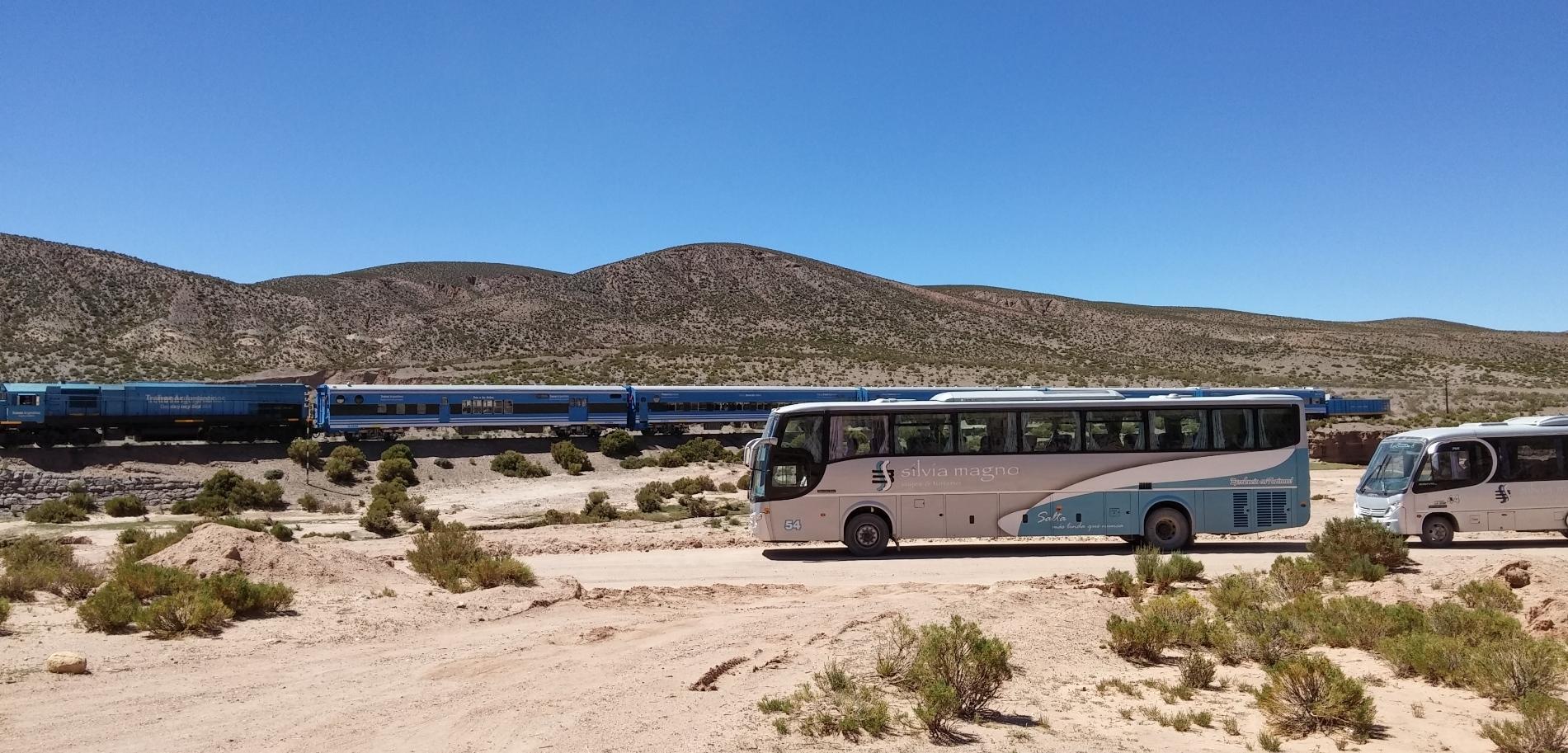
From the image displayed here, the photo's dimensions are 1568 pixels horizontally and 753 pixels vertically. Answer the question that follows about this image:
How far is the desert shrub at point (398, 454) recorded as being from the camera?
145 ft

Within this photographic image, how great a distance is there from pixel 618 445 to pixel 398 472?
12.0 m

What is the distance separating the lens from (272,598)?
12.6 metres

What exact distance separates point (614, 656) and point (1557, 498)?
65.2ft

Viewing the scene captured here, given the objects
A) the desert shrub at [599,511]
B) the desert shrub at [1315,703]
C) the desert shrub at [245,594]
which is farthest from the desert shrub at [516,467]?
the desert shrub at [1315,703]

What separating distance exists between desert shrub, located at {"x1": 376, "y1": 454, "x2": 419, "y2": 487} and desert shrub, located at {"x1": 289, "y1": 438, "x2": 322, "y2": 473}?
290 cm

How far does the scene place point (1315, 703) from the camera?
8141 mm

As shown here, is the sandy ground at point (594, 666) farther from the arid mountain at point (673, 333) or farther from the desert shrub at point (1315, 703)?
the arid mountain at point (673, 333)

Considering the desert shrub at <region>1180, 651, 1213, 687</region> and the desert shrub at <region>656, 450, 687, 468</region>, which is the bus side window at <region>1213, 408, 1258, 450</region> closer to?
the desert shrub at <region>1180, 651, 1213, 687</region>

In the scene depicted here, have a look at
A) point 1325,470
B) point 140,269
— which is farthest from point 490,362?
point 1325,470

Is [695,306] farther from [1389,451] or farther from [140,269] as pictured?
[1389,451]

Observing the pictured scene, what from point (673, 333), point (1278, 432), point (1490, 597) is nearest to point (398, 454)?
point (1278, 432)

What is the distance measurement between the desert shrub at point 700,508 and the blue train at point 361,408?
1020 centimetres

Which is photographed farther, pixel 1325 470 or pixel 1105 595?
pixel 1325 470

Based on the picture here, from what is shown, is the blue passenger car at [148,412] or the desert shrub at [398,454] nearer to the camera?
the blue passenger car at [148,412]
